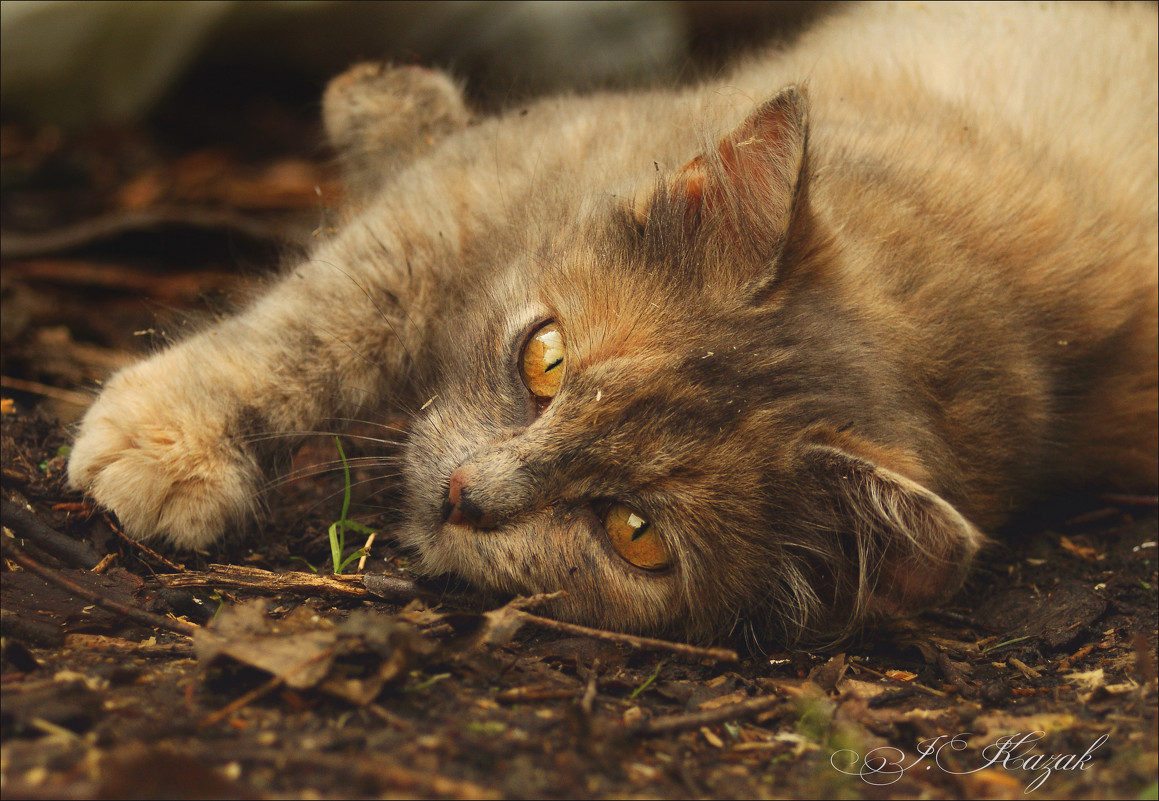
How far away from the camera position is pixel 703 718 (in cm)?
171

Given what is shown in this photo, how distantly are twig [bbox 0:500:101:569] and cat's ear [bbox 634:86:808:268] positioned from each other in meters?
1.62

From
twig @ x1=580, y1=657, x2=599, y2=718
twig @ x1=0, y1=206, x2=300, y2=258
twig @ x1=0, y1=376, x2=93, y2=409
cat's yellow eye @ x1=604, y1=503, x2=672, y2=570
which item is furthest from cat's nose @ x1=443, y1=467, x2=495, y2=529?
twig @ x1=0, y1=206, x2=300, y2=258

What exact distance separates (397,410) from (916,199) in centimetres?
168

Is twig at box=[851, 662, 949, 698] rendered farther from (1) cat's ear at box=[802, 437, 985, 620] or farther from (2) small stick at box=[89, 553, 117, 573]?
(2) small stick at box=[89, 553, 117, 573]

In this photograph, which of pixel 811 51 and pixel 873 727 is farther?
pixel 811 51

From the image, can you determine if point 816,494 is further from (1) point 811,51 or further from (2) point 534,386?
(1) point 811,51

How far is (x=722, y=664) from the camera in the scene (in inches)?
82.8

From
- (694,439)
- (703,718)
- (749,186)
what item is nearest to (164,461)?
(694,439)

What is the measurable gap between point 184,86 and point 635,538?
3908mm

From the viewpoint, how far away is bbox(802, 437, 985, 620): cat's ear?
2.08 metres

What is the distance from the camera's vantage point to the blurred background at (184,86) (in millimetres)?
3730

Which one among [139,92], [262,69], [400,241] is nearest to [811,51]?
[400,241]

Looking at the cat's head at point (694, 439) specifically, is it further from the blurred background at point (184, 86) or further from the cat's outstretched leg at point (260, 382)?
the blurred background at point (184, 86)

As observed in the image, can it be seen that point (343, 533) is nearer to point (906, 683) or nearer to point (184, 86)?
point (906, 683)
